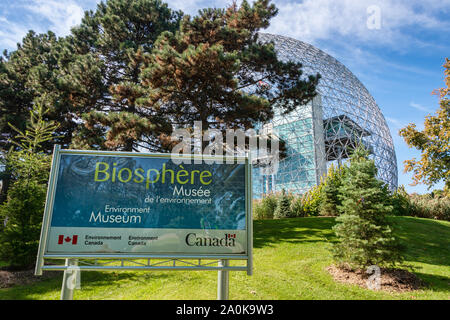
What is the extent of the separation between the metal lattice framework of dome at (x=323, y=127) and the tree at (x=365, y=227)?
2385 centimetres

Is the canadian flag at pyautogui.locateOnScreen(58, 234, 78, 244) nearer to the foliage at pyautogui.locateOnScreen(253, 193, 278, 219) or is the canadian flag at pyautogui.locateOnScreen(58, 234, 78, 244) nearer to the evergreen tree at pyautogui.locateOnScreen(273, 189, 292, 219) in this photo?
the evergreen tree at pyautogui.locateOnScreen(273, 189, 292, 219)

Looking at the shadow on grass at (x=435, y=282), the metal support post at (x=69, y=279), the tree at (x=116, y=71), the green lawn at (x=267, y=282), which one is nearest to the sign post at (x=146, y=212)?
the metal support post at (x=69, y=279)

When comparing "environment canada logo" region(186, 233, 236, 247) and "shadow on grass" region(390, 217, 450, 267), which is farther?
"shadow on grass" region(390, 217, 450, 267)

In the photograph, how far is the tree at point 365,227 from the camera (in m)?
5.23

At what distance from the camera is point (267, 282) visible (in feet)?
17.0

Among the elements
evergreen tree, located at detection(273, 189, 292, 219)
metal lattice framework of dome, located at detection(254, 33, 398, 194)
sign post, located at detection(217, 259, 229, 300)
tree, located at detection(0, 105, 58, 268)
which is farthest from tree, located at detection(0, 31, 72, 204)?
metal lattice framework of dome, located at detection(254, 33, 398, 194)

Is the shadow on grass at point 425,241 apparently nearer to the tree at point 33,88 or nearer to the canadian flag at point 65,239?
the canadian flag at point 65,239

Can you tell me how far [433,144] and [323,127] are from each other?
72.9ft

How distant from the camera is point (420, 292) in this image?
4.80 metres

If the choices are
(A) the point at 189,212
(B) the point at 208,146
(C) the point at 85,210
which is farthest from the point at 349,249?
(B) the point at 208,146

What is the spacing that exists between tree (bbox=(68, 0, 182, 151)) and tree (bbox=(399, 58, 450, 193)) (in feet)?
37.8

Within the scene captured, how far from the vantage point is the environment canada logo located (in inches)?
144

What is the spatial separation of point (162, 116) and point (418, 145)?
12.4 meters
